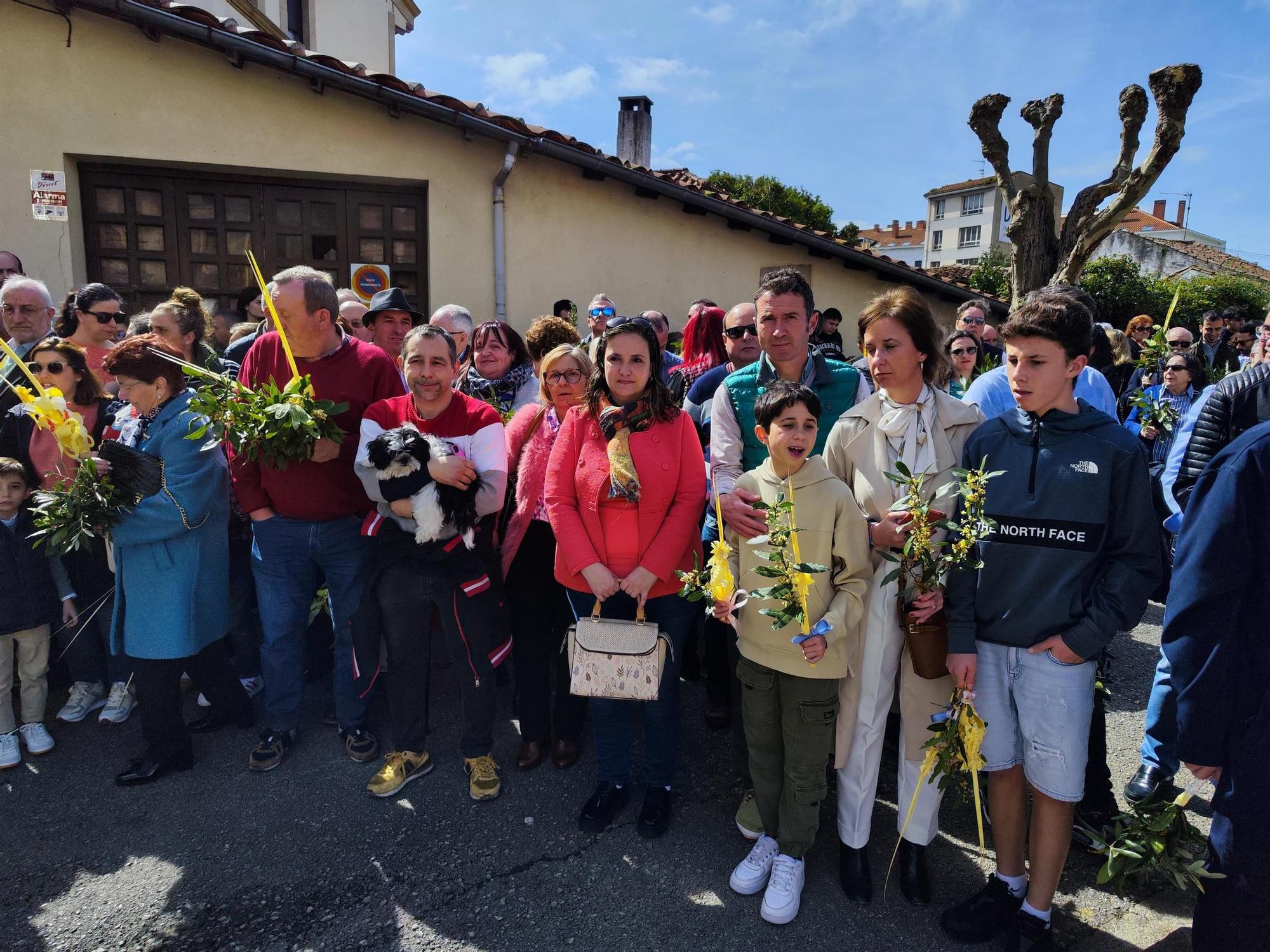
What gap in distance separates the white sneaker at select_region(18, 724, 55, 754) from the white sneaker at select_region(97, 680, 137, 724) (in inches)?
10.0

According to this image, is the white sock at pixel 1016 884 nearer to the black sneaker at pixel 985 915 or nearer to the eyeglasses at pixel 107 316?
the black sneaker at pixel 985 915

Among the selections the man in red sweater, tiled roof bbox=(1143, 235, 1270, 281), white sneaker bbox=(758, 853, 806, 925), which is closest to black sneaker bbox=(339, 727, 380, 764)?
the man in red sweater

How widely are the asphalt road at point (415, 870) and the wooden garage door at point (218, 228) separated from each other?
562cm

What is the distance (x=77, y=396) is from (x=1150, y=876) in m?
5.53

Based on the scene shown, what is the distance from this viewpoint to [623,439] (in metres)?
3.09

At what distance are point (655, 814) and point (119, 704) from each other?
3.09 meters

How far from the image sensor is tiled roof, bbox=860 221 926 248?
231 feet

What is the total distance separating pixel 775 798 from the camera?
115 inches

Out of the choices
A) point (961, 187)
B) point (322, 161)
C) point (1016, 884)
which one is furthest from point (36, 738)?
point (961, 187)

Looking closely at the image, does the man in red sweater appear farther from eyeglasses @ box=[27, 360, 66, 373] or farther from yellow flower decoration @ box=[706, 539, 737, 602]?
eyeglasses @ box=[27, 360, 66, 373]

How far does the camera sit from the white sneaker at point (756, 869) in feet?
9.26

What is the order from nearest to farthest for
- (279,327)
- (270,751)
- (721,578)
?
(721,578), (279,327), (270,751)

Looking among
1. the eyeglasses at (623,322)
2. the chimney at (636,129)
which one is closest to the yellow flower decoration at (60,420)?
the eyeglasses at (623,322)

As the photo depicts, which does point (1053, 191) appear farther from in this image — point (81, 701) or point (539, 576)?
point (81, 701)
